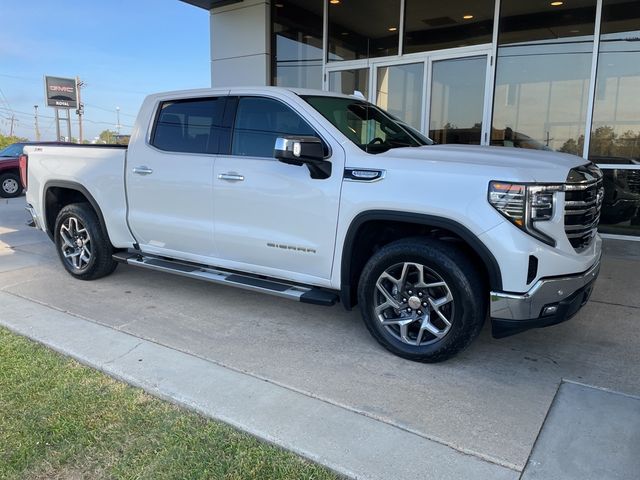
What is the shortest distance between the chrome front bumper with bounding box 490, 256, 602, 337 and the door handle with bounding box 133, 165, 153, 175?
333 cm

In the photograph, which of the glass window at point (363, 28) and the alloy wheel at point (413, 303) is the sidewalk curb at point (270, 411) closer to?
the alloy wheel at point (413, 303)

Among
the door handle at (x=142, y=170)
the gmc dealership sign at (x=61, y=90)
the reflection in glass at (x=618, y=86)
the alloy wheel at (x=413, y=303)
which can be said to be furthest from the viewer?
the gmc dealership sign at (x=61, y=90)

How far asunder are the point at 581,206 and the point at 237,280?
270cm

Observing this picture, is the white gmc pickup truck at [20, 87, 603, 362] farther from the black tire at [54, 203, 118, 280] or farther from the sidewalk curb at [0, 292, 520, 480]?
the sidewalk curb at [0, 292, 520, 480]

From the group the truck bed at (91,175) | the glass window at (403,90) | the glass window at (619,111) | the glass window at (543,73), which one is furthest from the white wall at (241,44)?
the glass window at (619,111)

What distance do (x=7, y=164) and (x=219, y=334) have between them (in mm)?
14259

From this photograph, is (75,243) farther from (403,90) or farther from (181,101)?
(403,90)

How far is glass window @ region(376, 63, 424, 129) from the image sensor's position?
941 cm

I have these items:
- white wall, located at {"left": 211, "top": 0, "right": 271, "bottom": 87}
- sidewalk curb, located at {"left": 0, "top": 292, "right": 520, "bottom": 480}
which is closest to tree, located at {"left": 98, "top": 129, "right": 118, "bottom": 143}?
white wall, located at {"left": 211, "top": 0, "right": 271, "bottom": 87}

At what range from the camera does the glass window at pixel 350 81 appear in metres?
10.1

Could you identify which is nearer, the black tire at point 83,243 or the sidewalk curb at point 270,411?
the sidewalk curb at point 270,411

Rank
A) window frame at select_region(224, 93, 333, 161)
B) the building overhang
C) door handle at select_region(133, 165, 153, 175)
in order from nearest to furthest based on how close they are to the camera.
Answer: window frame at select_region(224, 93, 333, 161), door handle at select_region(133, 165, 153, 175), the building overhang

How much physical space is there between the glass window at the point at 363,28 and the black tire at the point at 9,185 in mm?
10874

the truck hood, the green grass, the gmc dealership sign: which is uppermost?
the gmc dealership sign
